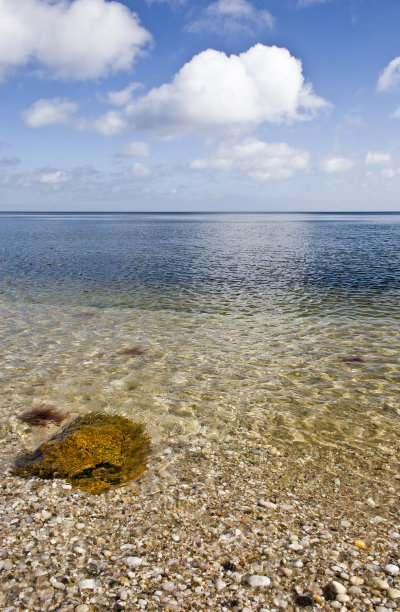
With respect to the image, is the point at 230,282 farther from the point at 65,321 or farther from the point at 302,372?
the point at 302,372

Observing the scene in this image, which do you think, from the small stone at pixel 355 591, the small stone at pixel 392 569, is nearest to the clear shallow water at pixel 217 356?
the small stone at pixel 392 569

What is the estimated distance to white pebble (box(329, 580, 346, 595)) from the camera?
5266mm

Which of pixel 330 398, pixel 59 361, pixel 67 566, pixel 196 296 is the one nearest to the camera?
pixel 67 566

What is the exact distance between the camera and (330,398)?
11.5 m

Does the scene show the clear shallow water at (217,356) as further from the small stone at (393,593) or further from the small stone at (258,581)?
the small stone at (258,581)

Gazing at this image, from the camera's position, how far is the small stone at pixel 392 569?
5.56m

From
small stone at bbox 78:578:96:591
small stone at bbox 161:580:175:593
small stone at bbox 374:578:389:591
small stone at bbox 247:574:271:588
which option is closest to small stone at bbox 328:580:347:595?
small stone at bbox 374:578:389:591

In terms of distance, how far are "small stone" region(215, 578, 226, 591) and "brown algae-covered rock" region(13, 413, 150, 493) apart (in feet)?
9.30

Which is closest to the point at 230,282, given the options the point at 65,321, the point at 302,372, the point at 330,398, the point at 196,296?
the point at 196,296

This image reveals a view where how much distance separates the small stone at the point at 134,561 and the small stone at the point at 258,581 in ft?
5.11

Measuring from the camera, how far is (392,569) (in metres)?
5.64

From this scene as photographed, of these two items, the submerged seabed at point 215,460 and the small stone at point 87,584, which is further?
the submerged seabed at point 215,460

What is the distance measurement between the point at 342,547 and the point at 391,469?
9.20ft

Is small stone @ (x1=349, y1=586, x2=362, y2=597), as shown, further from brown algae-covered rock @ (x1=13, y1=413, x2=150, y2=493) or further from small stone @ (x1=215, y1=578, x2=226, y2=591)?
brown algae-covered rock @ (x1=13, y1=413, x2=150, y2=493)
